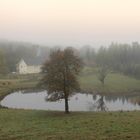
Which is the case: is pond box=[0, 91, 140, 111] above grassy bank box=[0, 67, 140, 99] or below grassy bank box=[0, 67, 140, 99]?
below

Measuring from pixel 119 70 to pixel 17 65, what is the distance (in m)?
56.1

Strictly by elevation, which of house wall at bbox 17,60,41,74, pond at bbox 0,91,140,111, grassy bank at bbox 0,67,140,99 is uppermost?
house wall at bbox 17,60,41,74

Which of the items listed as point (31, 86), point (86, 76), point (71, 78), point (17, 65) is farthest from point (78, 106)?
point (17, 65)

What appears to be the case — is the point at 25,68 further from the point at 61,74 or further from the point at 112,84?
the point at 61,74

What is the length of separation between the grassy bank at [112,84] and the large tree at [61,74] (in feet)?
210

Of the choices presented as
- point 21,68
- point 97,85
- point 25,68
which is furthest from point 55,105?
point 25,68

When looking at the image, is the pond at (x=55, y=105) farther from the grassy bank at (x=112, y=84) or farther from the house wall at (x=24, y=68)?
the house wall at (x=24, y=68)

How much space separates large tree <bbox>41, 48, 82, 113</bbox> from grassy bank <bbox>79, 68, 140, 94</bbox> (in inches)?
2525

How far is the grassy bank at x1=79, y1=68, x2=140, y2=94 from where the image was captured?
376 ft

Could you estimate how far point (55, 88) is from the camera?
47.3 meters

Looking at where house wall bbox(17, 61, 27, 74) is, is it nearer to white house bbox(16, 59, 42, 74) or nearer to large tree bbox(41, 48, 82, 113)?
white house bbox(16, 59, 42, 74)

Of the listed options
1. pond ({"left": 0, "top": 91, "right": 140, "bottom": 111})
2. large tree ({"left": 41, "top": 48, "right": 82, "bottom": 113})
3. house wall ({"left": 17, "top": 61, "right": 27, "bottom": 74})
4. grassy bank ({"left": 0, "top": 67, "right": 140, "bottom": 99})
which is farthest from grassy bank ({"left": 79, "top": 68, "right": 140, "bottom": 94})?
large tree ({"left": 41, "top": 48, "right": 82, "bottom": 113})

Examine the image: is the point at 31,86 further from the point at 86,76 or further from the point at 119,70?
the point at 119,70

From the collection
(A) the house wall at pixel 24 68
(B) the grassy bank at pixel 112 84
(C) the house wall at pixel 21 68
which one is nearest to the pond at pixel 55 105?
(B) the grassy bank at pixel 112 84
